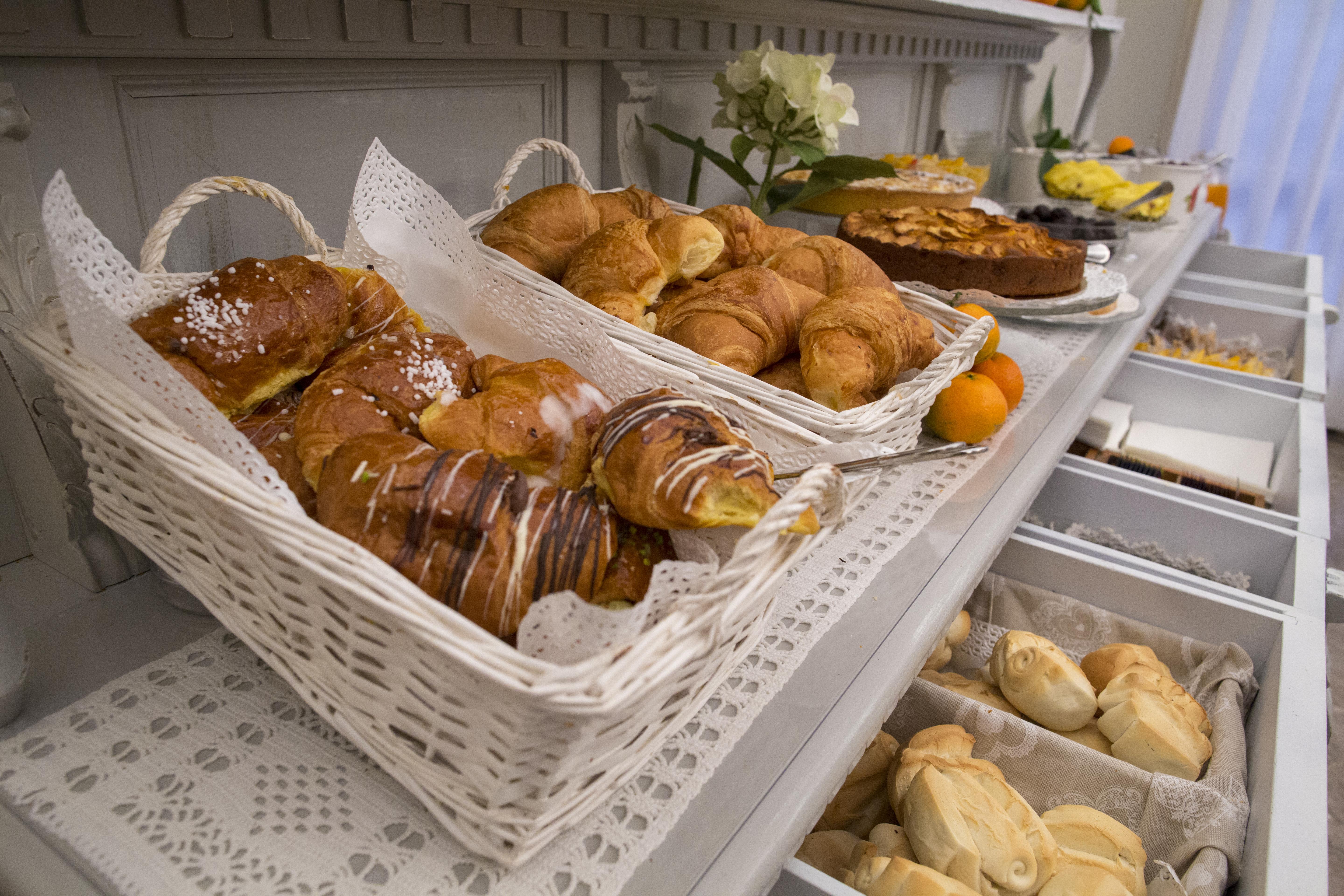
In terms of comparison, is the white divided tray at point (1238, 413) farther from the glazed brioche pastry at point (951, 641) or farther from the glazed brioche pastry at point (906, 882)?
the glazed brioche pastry at point (906, 882)

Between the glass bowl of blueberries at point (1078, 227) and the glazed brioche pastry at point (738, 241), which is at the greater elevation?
the glazed brioche pastry at point (738, 241)

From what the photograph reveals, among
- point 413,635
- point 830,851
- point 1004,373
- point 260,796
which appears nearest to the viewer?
point 413,635

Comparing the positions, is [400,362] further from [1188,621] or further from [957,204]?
[957,204]

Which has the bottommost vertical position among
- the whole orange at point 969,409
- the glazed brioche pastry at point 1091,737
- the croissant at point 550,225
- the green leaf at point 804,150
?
the glazed brioche pastry at point 1091,737

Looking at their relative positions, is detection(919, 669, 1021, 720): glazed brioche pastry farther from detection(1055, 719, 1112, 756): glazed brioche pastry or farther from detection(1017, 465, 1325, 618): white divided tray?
detection(1017, 465, 1325, 618): white divided tray

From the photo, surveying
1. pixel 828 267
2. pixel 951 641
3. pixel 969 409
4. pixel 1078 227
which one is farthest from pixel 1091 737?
pixel 1078 227

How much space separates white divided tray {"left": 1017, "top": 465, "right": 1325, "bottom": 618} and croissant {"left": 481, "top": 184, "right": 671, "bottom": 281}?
0.67 metres

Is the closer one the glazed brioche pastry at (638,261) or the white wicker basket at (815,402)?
the white wicker basket at (815,402)

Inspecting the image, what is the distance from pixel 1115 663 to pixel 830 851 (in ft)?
1.30

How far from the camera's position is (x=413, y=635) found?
1.41ft

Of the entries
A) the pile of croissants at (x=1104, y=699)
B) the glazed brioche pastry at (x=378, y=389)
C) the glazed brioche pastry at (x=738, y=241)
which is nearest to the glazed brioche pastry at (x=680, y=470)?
the glazed brioche pastry at (x=378, y=389)

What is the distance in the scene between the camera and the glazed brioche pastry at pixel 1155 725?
82cm

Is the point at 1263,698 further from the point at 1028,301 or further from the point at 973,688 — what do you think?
the point at 1028,301

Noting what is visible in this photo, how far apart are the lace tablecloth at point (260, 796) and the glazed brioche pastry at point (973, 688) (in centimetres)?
33
